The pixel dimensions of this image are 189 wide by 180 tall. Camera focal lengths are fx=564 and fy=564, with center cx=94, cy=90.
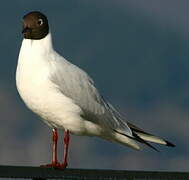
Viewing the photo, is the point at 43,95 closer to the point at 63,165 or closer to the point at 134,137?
the point at 63,165

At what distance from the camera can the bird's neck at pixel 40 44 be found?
7906 millimetres

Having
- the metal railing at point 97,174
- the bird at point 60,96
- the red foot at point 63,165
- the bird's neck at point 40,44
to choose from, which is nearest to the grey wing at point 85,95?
the bird at point 60,96

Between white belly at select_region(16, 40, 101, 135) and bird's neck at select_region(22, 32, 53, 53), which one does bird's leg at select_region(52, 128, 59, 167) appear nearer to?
white belly at select_region(16, 40, 101, 135)

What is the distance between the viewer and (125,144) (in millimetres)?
8672

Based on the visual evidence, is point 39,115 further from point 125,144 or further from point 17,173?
point 17,173

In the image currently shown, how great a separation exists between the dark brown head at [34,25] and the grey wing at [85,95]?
565 mm

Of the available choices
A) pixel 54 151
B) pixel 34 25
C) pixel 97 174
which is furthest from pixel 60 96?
pixel 97 174

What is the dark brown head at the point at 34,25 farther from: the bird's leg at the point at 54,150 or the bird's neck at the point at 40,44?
the bird's leg at the point at 54,150

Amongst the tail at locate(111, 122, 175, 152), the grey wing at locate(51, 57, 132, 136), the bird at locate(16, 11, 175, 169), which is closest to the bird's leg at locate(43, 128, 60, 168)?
the bird at locate(16, 11, 175, 169)

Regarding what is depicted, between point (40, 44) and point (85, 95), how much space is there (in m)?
0.96

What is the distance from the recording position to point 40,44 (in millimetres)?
7965

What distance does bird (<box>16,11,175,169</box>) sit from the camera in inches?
293

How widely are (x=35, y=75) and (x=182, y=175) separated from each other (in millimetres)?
2545

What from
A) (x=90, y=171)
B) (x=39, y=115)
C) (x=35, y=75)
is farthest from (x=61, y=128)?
(x=90, y=171)
